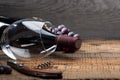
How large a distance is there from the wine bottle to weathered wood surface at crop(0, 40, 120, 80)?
0.07 feet

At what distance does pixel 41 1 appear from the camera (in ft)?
4.93

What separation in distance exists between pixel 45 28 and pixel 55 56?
82mm

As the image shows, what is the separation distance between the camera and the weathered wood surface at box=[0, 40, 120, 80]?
→ 0.81m

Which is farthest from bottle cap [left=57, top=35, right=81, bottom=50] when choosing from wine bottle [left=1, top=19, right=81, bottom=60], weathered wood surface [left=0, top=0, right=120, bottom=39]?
weathered wood surface [left=0, top=0, right=120, bottom=39]

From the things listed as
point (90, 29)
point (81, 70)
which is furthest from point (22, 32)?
point (90, 29)

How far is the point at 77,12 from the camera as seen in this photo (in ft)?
4.60

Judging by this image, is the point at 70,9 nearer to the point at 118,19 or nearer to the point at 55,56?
the point at 118,19

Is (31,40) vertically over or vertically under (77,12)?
over

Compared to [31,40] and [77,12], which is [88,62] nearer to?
[31,40]

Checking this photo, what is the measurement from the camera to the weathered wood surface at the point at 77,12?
1.31m

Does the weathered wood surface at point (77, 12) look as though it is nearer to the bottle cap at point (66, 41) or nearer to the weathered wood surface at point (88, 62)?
the weathered wood surface at point (88, 62)

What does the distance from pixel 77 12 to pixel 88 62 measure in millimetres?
522

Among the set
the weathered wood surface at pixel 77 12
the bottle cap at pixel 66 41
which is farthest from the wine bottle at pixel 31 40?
the weathered wood surface at pixel 77 12

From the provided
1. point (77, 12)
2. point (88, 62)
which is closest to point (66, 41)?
point (88, 62)
